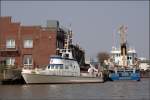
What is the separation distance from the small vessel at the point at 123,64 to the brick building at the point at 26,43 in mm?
19841

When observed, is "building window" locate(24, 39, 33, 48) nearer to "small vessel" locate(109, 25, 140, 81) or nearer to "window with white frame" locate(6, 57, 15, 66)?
"window with white frame" locate(6, 57, 15, 66)

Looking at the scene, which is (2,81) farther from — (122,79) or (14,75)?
(122,79)

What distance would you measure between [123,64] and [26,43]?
39872 mm

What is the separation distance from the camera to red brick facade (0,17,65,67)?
268 feet

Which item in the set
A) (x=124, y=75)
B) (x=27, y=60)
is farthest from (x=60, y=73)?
(x=124, y=75)

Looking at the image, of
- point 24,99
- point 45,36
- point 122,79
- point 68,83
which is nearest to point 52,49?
point 45,36

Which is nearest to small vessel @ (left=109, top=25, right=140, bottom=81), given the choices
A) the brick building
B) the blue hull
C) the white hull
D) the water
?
the blue hull

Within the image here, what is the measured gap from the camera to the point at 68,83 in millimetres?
70438

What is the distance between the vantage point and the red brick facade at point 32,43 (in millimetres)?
81812

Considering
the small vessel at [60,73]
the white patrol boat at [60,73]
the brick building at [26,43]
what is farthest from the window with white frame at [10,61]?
the white patrol boat at [60,73]

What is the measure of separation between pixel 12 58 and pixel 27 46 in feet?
11.0

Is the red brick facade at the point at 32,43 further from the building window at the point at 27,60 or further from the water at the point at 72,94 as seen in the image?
the water at the point at 72,94

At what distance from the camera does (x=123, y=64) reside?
383ft

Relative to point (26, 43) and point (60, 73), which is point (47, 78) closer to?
point (60, 73)
